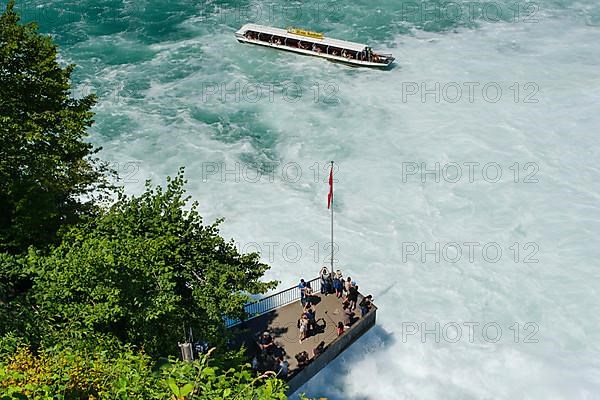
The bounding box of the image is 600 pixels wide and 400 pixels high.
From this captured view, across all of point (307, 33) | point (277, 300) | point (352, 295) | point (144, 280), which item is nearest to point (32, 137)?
point (144, 280)

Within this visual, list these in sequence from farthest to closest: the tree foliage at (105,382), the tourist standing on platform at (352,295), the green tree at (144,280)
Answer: the tourist standing on platform at (352,295), the green tree at (144,280), the tree foliage at (105,382)

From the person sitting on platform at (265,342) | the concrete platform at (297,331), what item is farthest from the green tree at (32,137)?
the person sitting on platform at (265,342)

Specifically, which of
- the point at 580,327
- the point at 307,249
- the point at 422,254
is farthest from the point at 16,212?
the point at 580,327

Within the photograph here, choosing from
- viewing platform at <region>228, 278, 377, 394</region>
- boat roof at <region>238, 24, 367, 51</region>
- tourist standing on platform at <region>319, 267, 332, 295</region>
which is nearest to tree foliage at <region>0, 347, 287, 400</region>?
viewing platform at <region>228, 278, 377, 394</region>

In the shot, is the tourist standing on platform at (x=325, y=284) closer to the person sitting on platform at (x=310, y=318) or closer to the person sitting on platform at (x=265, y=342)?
the person sitting on platform at (x=310, y=318)

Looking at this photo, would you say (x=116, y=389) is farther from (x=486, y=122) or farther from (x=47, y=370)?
(x=486, y=122)

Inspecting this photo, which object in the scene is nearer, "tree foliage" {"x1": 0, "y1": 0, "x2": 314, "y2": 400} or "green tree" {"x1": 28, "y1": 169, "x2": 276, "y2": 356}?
"tree foliage" {"x1": 0, "y1": 0, "x2": 314, "y2": 400}

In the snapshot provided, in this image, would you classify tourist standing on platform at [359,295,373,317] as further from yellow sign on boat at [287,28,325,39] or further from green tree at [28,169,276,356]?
yellow sign on boat at [287,28,325,39]
